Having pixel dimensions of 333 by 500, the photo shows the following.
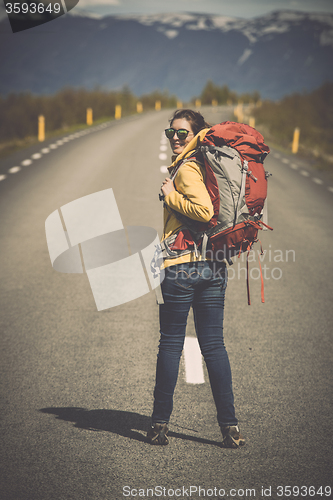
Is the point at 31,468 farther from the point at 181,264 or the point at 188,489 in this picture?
the point at 181,264

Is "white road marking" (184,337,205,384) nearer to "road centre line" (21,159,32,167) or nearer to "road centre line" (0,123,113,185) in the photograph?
"road centre line" (0,123,113,185)

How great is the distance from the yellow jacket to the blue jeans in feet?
0.46

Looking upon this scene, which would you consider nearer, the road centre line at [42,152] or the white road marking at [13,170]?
the white road marking at [13,170]

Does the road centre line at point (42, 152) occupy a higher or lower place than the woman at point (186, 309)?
lower

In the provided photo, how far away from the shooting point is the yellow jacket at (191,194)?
2.46 meters

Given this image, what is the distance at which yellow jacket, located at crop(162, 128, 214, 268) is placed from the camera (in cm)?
246

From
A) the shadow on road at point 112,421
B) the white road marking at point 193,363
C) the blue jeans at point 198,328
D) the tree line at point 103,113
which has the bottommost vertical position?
the tree line at point 103,113

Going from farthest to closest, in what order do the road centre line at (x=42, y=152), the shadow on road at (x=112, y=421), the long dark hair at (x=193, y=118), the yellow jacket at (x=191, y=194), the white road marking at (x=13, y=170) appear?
the road centre line at (x=42, y=152) → the white road marking at (x=13, y=170) → the shadow on road at (x=112, y=421) → the long dark hair at (x=193, y=118) → the yellow jacket at (x=191, y=194)

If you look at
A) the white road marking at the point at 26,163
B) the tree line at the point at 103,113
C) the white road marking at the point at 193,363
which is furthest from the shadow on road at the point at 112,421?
the tree line at the point at 103,113

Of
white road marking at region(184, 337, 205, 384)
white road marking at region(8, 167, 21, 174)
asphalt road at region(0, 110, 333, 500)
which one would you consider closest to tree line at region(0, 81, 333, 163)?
white road marking at region(8, 167, 21, 174)

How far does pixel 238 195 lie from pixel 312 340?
238 cm

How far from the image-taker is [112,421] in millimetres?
3084

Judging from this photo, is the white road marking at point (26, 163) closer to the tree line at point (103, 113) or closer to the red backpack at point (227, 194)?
the tree line at point (103, 113)

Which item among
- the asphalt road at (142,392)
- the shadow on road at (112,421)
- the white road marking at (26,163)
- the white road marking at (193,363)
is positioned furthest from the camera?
the white road marking at (26,163)
